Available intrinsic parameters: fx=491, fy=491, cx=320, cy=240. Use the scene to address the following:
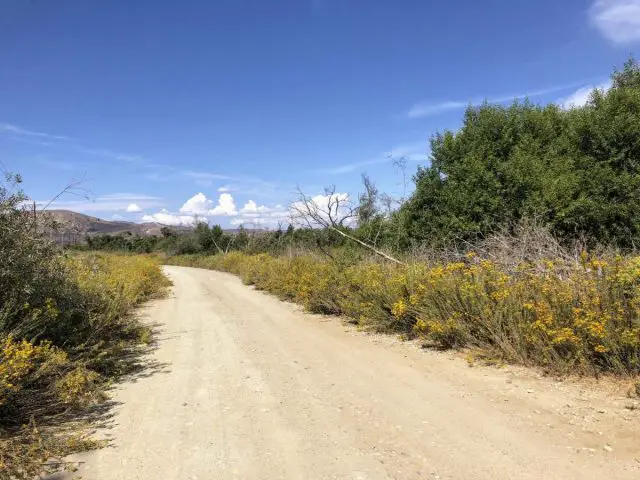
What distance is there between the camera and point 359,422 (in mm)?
4988

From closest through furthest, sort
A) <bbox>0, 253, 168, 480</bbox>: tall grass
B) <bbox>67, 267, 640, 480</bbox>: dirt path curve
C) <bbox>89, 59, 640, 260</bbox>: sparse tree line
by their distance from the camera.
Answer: <bbox>67, 267, 640, 480</bbox>: dirt path curve → <bbox>0, 253, 168, 480</bbox>: tall grass → <bbox>89, 59, 640, 260</bbox>: sparse tree line

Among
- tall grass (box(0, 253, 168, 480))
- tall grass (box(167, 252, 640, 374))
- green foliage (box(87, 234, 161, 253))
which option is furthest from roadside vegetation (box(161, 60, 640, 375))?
green foliage (box(87, 234, 161, 253))

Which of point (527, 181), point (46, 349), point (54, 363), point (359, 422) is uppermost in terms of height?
point (527, 181)

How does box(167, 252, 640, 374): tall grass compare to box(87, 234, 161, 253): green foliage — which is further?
box(87, 234, 161, 253): green foliage

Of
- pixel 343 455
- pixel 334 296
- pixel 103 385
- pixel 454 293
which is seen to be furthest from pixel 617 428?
pixel 334 296

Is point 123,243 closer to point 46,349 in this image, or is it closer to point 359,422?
point 46,349

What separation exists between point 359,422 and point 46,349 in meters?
3.47

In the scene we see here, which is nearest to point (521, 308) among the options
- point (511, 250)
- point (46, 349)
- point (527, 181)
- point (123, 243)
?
point (511, 250)

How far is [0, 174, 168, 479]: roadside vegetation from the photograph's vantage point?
439 centimetres

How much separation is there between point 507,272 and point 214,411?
17.7 ft

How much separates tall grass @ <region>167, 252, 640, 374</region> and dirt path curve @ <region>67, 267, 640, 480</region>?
44 cm

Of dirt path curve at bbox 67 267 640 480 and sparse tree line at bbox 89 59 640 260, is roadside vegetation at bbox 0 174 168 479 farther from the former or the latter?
sparse tree line at bbox 89 59 640 260

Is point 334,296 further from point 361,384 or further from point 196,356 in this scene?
point 361,384

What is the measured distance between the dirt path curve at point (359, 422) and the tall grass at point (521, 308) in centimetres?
44
